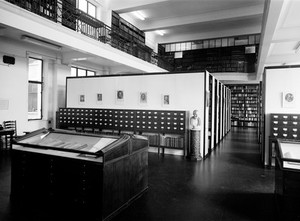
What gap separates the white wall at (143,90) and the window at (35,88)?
1035mm

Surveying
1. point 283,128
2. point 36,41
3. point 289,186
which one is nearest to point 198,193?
point 289,186

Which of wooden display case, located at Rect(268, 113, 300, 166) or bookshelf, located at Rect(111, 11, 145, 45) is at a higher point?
bookshelf, located at Rect(111, 11, 145, 45)

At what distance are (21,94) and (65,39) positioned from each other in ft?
7.89

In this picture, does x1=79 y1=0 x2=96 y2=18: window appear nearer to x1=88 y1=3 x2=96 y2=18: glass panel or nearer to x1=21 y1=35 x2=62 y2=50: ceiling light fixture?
x1=88 y1=3 x2=96 y2=18: glass panel

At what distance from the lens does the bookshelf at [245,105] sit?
15.3 metres

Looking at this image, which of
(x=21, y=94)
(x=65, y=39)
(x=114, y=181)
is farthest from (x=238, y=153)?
(x=21, y=94)

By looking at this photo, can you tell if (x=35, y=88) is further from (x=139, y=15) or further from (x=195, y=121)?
(x=139, y=15)

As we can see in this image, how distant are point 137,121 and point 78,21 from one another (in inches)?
194

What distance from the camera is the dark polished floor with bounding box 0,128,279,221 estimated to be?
2.87 meters

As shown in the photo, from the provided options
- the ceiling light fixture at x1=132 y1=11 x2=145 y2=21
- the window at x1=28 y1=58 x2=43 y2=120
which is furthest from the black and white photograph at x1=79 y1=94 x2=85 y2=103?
the ceiling light fixture at x1=132 y1=11 x2=145 y2=21

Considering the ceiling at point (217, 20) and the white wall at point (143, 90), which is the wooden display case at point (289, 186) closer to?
the white wall at point (143, 90)

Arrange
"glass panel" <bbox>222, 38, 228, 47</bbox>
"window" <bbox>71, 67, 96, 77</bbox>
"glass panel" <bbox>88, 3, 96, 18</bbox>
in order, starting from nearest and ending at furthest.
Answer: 1. "glass panel" <bbox>88, 3, 96, 18</bbox>
2. "window" <bbox>71, 67, 96, 77</bbox>
3. "glass panel" <bbox>222, 38, 228, 47</bbox>

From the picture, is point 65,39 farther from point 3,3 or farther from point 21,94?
point 21,94

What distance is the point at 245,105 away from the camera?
1550 centimetres
